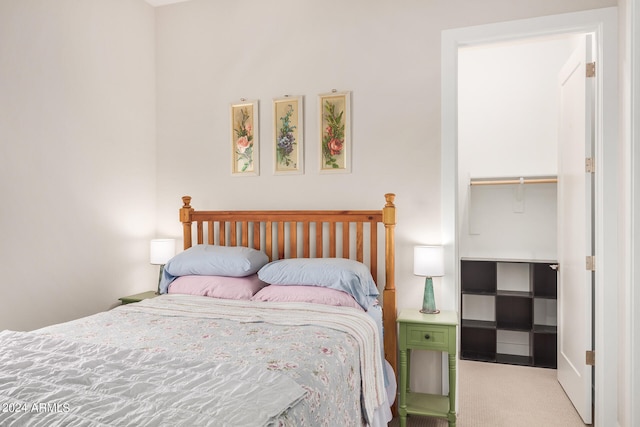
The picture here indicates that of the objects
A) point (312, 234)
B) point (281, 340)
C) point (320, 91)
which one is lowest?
point (281, 340)

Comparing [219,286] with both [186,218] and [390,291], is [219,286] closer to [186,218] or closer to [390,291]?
[186,218]

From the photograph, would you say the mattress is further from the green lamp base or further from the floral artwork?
the floral artwork

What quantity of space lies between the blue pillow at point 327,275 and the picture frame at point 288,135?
829 millimetres

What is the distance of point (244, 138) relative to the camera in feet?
11.0

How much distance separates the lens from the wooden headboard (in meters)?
2.72

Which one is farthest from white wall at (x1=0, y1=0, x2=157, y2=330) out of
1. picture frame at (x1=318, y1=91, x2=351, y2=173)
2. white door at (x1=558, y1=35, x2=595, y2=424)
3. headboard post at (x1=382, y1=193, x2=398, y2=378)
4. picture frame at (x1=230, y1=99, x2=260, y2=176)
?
white door at (x1=558, y1=35, x2=595, y2=424)

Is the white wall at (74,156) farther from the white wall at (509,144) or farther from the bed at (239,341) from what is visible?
the white wall at (509,144)

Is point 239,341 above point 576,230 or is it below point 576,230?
below

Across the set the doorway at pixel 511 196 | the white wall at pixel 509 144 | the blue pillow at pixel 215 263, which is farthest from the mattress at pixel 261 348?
the white wall at pixel 509 144

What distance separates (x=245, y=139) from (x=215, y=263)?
1077mm

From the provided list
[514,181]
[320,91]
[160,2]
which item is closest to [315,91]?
[320,91]

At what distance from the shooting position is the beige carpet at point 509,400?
2691mm

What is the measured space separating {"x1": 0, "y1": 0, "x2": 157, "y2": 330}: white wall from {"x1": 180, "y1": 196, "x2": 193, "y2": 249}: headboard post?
425mm

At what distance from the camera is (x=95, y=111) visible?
304cm
